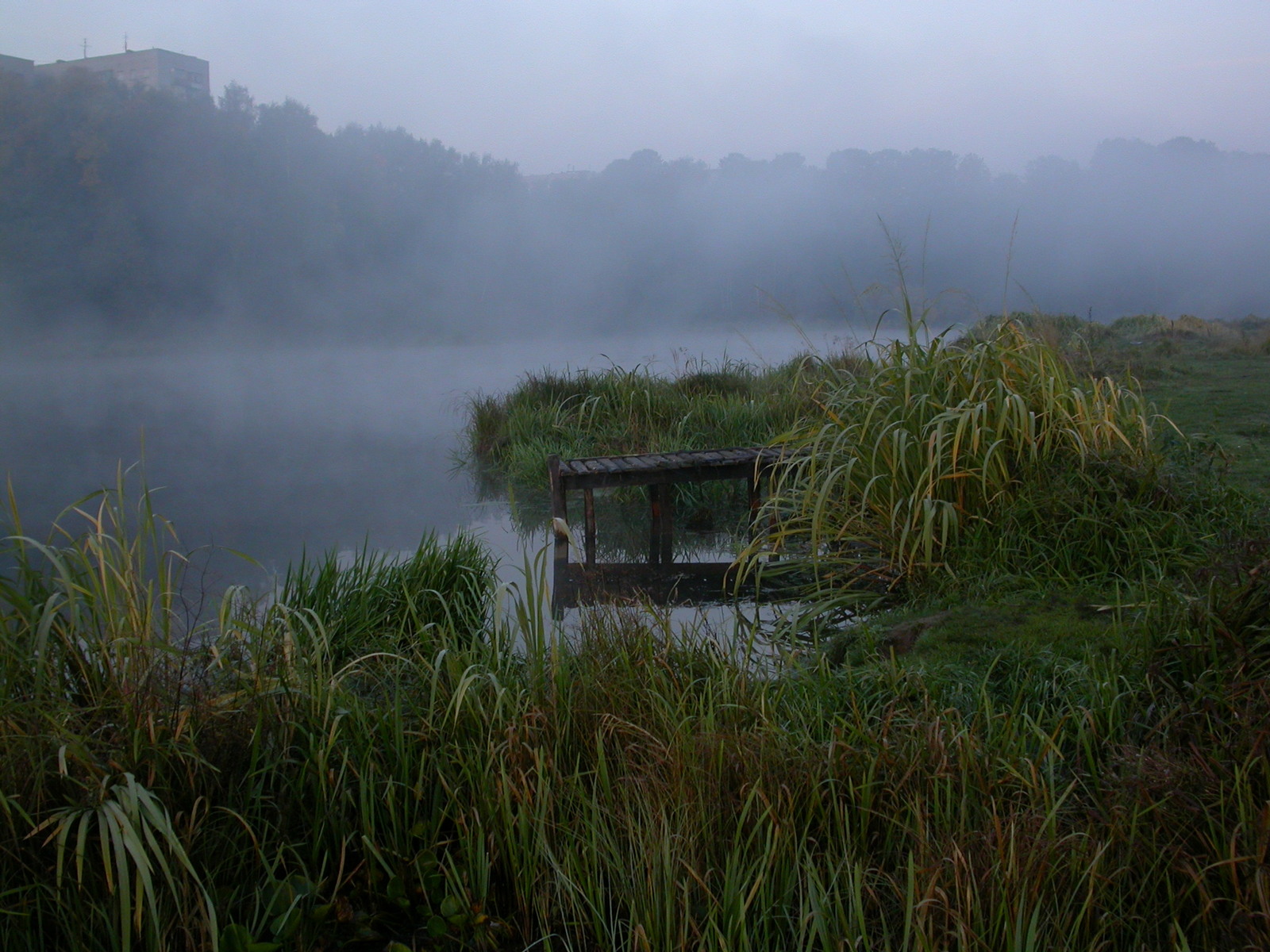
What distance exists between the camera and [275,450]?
8148 millimetres

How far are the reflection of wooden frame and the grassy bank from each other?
1.99 m

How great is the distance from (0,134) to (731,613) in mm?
27507

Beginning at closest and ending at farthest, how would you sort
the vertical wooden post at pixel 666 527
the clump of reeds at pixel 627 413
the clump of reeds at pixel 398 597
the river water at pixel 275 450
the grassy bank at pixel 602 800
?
1. the grassy bank at pixel 602 800
2. the clump of reeds at pixel 398 597
3. the vertical wooden post at pixel 666 527
4. the river water at pixel 275 450
5. the clump of reeds at pixel 627 413

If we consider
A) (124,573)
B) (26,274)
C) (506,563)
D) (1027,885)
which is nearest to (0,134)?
(26,274)

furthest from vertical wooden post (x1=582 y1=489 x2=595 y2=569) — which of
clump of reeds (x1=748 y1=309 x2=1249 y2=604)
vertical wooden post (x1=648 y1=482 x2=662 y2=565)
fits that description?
clump of reeds (x1=748 y1=309 x2=1249 y2=604)

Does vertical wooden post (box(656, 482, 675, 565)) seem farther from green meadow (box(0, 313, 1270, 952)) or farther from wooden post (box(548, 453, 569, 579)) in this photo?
→ green meadow (box(0, 313, 1270, 952))

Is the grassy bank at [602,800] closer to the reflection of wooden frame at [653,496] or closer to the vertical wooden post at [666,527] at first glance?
the reflection of wooden frame at [653,496]

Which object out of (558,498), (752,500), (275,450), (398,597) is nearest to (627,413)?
(752,500)

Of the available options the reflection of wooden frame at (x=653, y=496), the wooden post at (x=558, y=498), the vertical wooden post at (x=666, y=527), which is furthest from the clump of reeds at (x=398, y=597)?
the vertical wooden post at (x=666, y=527)

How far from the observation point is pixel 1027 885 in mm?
1212

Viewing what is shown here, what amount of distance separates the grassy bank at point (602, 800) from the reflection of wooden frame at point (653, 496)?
78.3 inches

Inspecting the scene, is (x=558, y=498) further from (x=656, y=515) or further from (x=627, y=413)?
(x=627, y=413)

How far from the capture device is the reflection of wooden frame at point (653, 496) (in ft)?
13.1

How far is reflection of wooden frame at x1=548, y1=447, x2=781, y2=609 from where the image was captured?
13.1 feet
